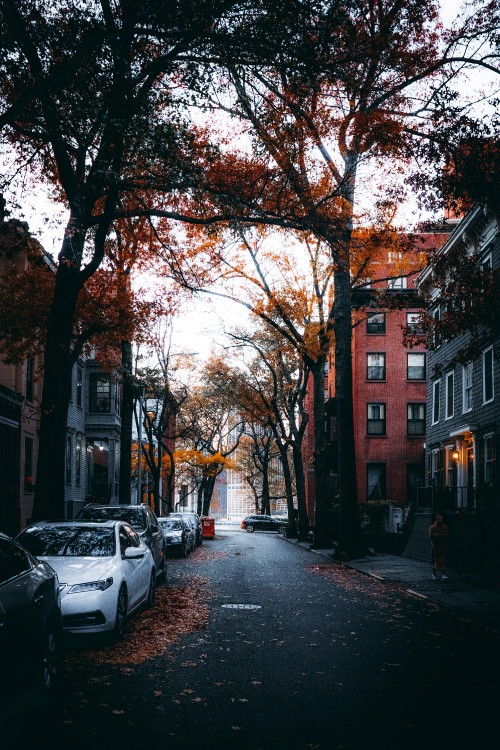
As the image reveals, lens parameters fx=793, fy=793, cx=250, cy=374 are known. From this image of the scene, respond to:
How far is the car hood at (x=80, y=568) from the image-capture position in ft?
32.1

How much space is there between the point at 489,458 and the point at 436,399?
818cm

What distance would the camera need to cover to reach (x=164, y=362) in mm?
42125

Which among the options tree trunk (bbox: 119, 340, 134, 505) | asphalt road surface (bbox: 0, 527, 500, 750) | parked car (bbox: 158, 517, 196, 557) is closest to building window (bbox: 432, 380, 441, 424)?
parked car (bbox: 158, 517, 196, 557)

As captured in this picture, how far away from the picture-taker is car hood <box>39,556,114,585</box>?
9.78 meters

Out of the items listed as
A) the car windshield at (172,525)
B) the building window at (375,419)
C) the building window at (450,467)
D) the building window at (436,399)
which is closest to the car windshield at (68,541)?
the car windshield at (172,525)

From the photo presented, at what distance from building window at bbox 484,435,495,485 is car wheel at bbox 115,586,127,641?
17505 millimetres

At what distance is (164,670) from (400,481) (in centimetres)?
4132

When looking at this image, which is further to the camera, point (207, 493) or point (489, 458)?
point (207, 493)

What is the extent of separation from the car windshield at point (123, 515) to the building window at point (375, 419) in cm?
3287

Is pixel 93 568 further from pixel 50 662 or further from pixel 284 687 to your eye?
pixel 284 687

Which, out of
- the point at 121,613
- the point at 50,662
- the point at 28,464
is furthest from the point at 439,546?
the point at 28,464

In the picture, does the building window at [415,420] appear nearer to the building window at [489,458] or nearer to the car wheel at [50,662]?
the building window at [489,458]

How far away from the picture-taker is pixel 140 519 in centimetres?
1759

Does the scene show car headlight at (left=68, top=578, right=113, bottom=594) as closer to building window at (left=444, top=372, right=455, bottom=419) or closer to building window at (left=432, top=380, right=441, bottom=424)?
building window at (left=444, top=372, right=455, bottom=419)
